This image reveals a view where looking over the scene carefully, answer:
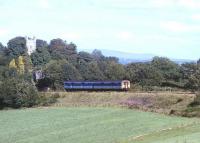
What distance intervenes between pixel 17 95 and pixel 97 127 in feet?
105

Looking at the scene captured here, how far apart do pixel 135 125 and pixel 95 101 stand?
1084 inches

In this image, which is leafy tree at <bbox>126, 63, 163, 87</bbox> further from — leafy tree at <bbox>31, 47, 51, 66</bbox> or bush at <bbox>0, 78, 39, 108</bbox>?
leafy tree at <bbox>31, 47, 51, 66</bbox>

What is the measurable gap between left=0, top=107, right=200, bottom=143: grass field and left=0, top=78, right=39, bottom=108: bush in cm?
1246

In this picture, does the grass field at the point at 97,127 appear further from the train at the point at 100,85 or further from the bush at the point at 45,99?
the train at the point at 100,85

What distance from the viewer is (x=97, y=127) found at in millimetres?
46281

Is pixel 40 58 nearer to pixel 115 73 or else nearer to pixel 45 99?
pixel 115 73

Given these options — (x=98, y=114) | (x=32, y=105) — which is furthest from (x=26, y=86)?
(x=98, y=114)

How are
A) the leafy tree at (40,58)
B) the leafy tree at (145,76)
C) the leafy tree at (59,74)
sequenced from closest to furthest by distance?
the leafy tree at (145,76), the leafy tree at (59,74), the leafy tree at (40,58)

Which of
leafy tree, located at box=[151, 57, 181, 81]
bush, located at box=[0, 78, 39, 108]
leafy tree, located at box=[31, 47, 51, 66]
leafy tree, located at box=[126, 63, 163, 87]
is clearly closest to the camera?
bush, located at box=[0, 78, 39, 108]

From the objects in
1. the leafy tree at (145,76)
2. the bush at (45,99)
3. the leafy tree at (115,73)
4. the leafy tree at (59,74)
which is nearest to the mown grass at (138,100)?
the bush at (45,99)

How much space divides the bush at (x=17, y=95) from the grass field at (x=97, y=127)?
12.5 meters

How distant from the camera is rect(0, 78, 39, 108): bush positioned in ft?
249

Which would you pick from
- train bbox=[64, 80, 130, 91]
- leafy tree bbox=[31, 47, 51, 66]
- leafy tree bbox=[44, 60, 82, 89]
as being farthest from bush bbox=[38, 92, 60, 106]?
leafy tree bbox=[31, 47, 51, 66]

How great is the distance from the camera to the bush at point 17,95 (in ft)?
249
